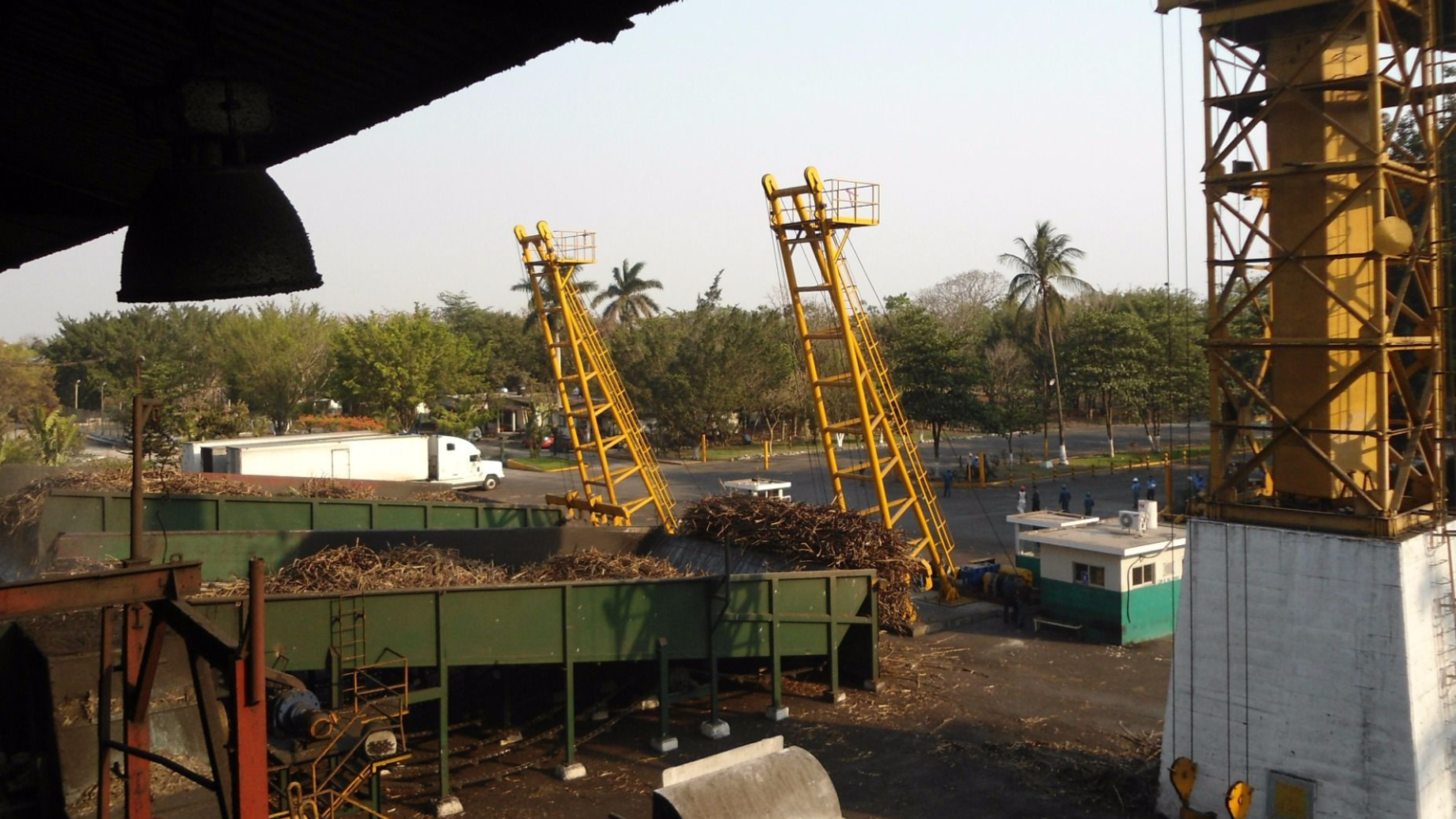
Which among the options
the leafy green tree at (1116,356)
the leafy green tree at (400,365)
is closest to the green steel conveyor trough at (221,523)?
the leafy green tree at (400,365)

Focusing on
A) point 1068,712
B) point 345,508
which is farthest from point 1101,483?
point 345,508

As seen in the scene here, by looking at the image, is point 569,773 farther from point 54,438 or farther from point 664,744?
point 54,438

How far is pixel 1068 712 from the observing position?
1384 cm

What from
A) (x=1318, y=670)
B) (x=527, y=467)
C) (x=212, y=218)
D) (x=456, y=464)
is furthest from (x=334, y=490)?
(x=527, y=467)

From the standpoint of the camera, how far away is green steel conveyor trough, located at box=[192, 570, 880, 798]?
1062 cm

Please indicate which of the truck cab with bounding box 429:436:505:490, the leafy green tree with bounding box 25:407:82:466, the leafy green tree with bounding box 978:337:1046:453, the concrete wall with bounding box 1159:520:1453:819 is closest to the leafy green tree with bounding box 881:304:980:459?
the leafy green tree with bounding box 978:337:1046:453

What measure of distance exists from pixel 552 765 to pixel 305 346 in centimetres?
4685

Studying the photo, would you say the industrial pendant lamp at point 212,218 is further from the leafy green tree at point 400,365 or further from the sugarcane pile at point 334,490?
the leafy green tree at point 400,365

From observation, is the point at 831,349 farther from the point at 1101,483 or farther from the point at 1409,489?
the point at 1409,489

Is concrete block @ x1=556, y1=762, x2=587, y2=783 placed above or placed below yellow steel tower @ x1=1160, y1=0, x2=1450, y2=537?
below

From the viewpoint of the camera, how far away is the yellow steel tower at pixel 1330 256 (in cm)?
941

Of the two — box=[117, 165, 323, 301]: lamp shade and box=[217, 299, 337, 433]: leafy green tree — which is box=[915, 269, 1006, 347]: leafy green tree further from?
box=[117, 165, 323, 301]: lamp shade

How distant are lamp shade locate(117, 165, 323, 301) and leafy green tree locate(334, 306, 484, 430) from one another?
4493 centimetres

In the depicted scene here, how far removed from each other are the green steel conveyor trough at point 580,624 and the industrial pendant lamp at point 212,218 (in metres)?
8.23
